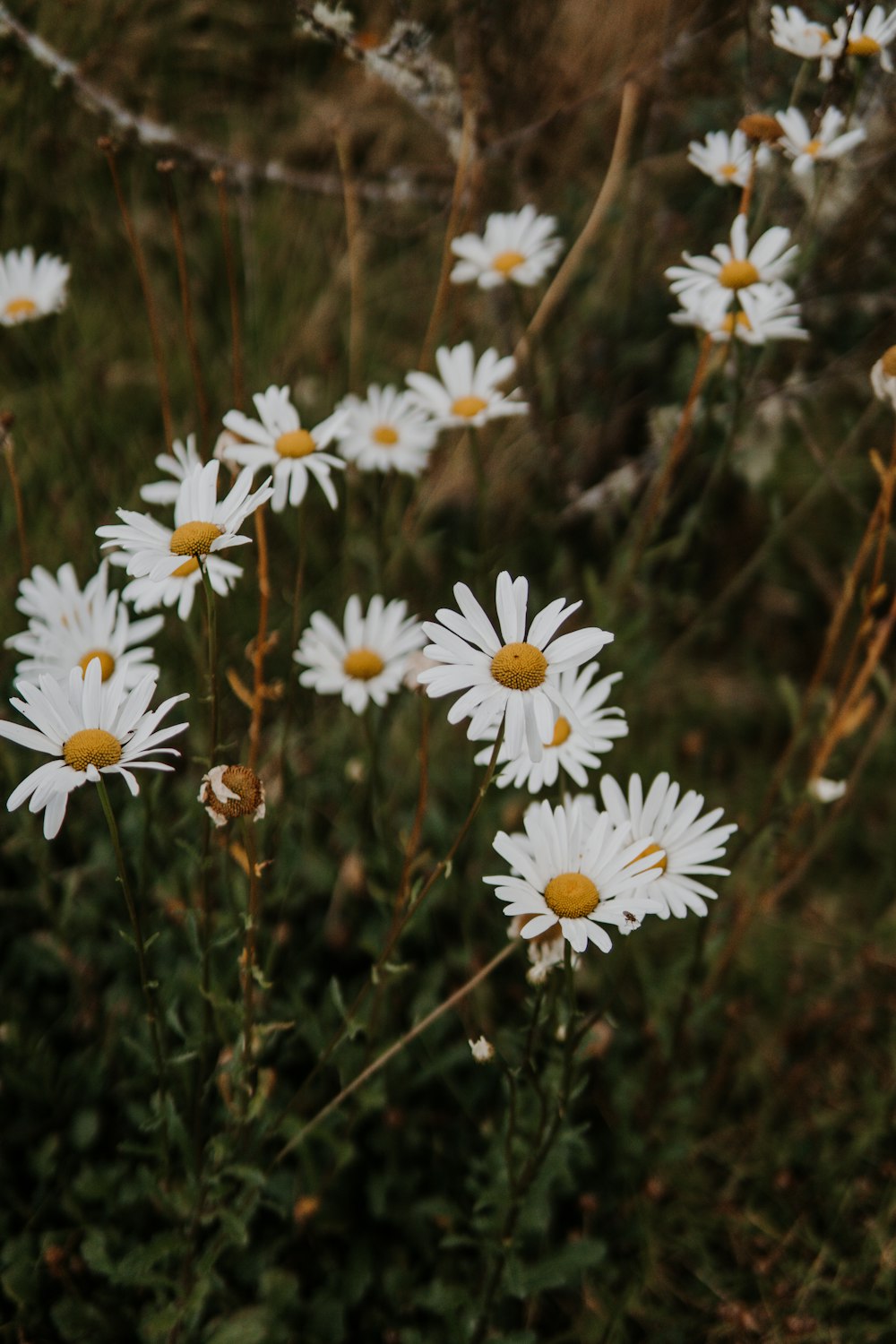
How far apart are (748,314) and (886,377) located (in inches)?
12.0

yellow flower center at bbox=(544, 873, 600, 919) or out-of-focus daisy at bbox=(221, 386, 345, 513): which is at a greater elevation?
out-of-focus daisy at bbox=(221, 386, 345, 513)

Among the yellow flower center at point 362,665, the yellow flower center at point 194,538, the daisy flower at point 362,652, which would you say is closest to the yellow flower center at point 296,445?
the daisy flower at point 362,652

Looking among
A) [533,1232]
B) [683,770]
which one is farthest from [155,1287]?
[683,770]

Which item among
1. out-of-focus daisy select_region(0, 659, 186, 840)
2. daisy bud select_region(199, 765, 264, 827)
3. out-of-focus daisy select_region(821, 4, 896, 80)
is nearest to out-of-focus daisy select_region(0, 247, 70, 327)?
out-of-focus daisy select_region(0, 659, 186, 840)

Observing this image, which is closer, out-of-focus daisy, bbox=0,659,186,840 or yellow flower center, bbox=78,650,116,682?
out-of-focus daisy, bbox=0,659,186,840

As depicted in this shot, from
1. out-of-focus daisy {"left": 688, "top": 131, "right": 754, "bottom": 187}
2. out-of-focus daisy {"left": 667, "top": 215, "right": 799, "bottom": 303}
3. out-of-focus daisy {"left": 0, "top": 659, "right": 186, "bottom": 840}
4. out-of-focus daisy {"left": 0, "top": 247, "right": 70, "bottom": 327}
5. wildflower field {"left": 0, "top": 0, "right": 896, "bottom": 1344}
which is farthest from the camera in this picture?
out-of-focus daisy {"left": 0, "top": 247, "right": 70, "bottom": 327}

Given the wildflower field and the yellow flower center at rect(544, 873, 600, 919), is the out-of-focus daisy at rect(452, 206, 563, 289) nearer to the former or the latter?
the wildflower field

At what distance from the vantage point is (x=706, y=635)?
3039 mm

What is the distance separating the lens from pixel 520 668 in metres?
1.26

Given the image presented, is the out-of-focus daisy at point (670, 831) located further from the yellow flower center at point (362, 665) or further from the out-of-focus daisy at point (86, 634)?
the out-of-focus daisy at point (86, 634)

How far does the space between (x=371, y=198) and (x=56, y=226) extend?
95cm

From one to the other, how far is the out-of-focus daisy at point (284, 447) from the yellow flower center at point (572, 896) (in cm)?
76

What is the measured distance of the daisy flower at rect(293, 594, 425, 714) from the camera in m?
1.89

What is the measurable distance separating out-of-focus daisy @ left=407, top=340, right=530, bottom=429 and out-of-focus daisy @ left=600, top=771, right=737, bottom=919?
88cm
